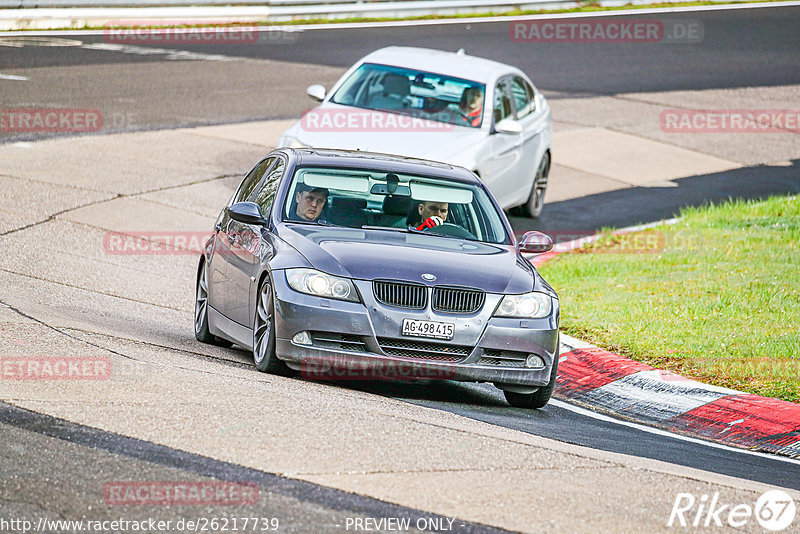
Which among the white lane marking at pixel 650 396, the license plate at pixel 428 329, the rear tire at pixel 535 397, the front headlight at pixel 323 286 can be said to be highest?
the front headlight at pixel 323 286

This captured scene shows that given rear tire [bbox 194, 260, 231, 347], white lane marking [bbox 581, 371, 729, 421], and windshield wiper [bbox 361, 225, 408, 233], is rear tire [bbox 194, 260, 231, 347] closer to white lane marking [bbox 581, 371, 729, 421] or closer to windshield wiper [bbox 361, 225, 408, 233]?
windshield wiper [bbox 361, 225, 408, 233]

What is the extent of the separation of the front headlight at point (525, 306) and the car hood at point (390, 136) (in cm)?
531

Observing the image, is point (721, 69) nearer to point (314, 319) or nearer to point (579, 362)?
point (579, 362)

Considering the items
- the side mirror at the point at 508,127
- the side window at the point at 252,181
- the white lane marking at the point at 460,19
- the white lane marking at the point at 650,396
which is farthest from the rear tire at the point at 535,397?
the white lane marking at the point at 460,19

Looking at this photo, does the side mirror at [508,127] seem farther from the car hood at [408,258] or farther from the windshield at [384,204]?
the car hood at [408,258]

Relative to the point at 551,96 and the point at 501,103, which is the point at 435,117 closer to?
the point at 501,103

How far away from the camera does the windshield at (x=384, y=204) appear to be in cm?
955

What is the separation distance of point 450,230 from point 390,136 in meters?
4.83

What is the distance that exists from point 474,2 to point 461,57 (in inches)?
750

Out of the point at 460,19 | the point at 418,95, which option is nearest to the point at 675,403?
the point at 418,95

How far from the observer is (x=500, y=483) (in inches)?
248

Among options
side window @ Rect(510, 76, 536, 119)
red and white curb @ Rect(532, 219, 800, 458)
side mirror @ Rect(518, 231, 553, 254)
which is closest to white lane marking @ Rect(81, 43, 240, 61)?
side window @ Rect(510, 76, 536, 119)

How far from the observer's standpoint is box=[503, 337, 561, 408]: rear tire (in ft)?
29.3

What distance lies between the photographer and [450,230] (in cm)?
971
